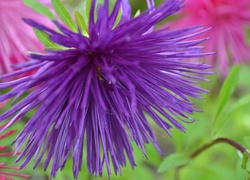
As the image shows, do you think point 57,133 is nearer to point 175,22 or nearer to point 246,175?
point 246,175

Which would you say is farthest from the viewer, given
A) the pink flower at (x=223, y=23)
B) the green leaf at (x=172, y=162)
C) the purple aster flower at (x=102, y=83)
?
the pink flower at (x=223, y=23)

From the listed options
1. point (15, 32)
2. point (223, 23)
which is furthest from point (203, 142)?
point (15, 32)

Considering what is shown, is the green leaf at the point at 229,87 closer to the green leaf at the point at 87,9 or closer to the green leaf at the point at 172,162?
the green leaf at the point at 172,162

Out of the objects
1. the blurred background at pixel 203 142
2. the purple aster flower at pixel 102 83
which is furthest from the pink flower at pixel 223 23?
the purple aster flower at pixel 102 83

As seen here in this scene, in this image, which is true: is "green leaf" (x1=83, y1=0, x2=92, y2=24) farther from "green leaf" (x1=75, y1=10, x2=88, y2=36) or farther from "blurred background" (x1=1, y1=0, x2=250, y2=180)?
"blurred background" (x1=1, y1=0, x2=250, y2=180)

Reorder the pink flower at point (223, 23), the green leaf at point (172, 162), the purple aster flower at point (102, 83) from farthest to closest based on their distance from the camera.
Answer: the pink flower at point (223, 23) → the green leaf at point (172, 162) → the purple aster flower at point (102, 83)

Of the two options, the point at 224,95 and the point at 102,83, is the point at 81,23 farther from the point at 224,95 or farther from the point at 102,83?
the point at 224,95

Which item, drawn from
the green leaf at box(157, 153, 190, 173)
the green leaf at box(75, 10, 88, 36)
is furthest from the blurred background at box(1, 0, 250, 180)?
the green leaf at box(75, 10, 88, 36)
